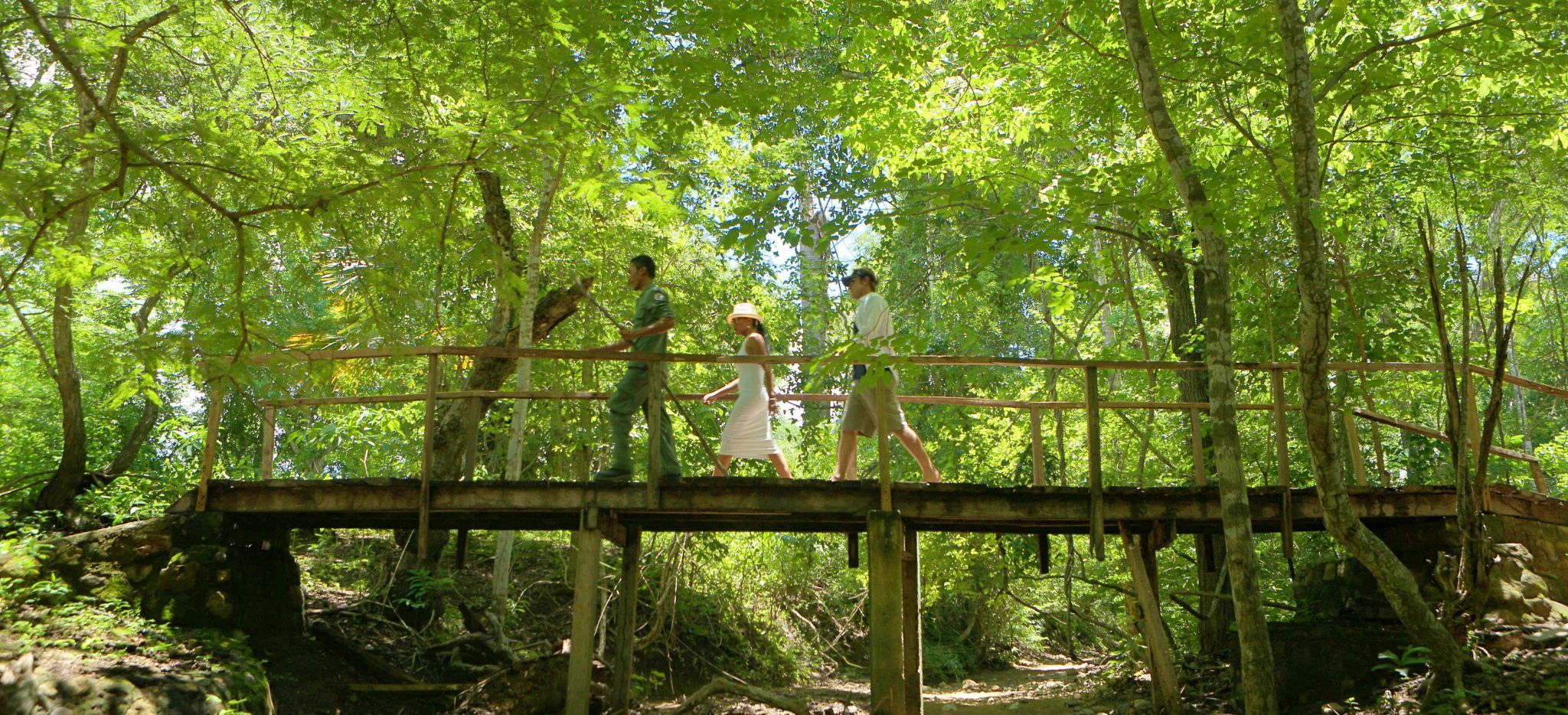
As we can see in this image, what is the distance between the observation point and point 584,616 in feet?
28.5

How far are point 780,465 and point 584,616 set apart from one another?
198 cm

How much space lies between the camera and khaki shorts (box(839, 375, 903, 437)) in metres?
8.41

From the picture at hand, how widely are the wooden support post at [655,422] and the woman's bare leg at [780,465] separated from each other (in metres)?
0.90

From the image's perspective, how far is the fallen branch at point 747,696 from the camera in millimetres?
10156

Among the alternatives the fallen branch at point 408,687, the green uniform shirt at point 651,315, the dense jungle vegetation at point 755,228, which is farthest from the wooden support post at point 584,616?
the dense jungle vegetation at point 755,228

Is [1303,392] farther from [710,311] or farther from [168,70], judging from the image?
[168,70]

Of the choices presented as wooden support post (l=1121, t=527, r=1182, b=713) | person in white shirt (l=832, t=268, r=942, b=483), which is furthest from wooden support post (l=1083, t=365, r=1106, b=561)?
person in white shirt (l=832, t=268, r=942, b=483)

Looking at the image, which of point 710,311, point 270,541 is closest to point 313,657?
point 270,541

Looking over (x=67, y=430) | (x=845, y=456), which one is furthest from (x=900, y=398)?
(x=67, y=430)

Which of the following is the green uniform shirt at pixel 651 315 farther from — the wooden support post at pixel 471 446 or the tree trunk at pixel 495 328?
the tree trunk at pixel 495 328

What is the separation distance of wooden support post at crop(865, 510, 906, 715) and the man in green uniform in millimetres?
1671

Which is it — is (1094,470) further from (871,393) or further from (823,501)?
(823,501)

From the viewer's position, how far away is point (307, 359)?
6.77 metres

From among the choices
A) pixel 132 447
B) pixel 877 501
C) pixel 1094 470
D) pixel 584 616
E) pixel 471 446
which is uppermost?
pixel 132 447
